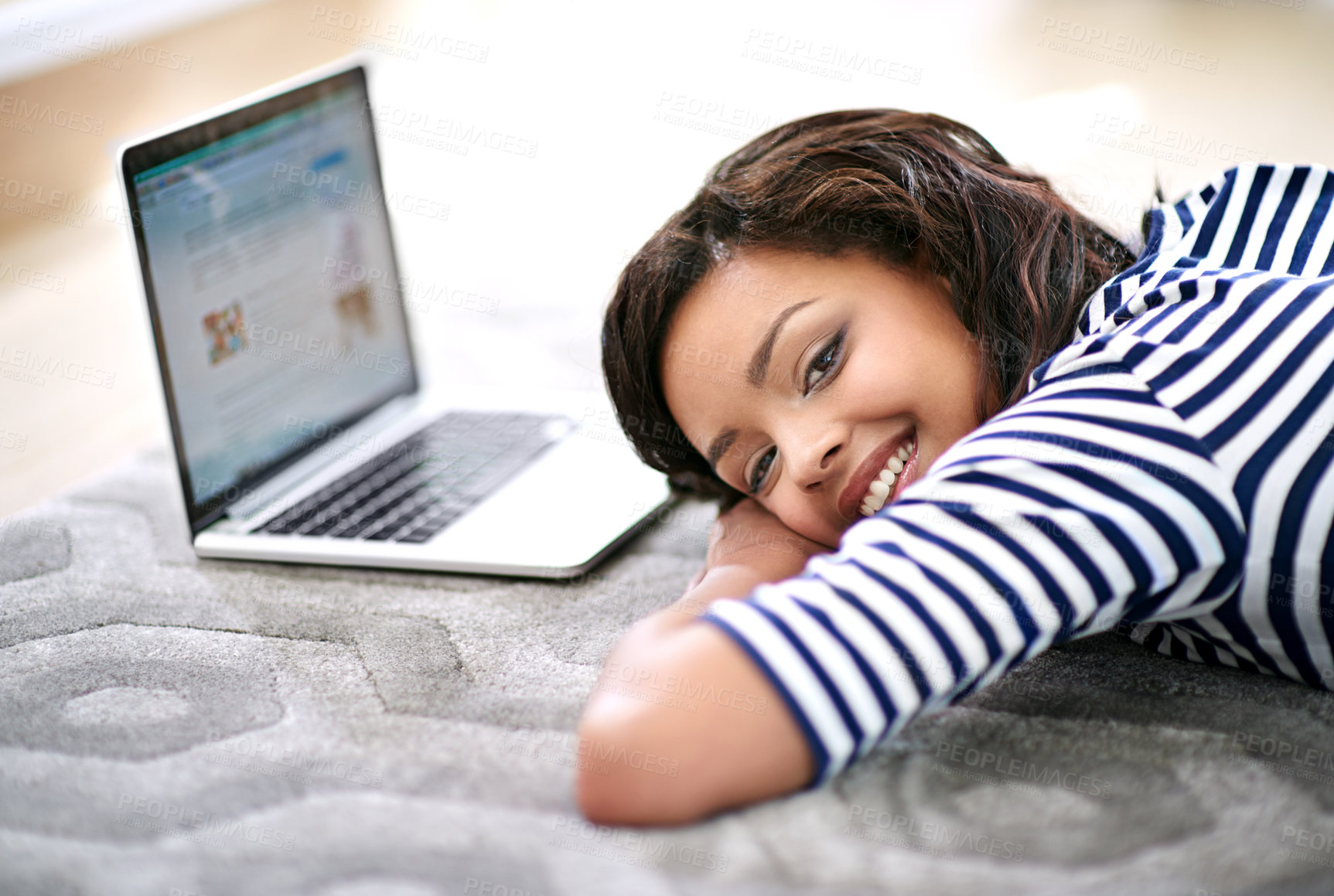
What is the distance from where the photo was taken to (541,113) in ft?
8.36

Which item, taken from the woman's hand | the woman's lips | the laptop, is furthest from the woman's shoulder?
the laptop

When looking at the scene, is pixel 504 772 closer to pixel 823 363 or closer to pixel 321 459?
pixel 823 363

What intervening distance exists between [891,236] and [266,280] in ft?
1.76

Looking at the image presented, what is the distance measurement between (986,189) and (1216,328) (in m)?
0.26

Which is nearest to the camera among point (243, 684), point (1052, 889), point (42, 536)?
point (1052, 889)

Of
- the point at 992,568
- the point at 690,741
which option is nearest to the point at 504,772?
the point at 690,741

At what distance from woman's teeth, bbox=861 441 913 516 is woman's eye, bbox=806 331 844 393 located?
71 millimetres

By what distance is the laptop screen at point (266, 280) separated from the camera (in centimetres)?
91

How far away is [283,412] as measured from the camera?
104cm

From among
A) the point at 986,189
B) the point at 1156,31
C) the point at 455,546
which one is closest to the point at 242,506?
the point at 455,546

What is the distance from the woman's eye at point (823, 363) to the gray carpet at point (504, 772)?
0.20 meters

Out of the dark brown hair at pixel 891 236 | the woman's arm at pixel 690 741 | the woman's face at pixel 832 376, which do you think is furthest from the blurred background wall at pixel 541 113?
the woman's arm at pixel 690 741

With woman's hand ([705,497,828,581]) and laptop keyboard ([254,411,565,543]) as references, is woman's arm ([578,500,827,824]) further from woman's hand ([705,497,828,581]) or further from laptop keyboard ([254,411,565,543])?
laptop keyboard ([254,411,565,543])

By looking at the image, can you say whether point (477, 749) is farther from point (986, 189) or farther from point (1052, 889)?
point (986, 189)
